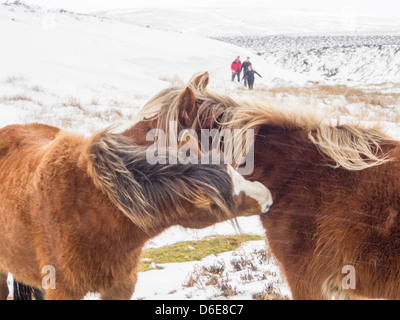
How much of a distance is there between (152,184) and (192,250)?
2.83 meters

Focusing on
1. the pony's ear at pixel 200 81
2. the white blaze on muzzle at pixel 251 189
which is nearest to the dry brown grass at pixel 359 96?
the pony's ear at pixel 200 81

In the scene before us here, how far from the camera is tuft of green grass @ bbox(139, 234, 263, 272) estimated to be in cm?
421

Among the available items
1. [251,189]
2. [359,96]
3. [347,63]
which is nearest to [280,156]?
[251,189]

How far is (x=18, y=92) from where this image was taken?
1153 cm

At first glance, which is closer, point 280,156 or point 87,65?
point 280,156

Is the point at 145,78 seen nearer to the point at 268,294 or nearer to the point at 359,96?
the point at 359,96

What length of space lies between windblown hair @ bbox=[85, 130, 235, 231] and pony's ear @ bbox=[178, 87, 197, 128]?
0.48 meters

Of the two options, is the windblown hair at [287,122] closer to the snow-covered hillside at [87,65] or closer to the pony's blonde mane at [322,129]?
the pony's blonde mane at [322,129]

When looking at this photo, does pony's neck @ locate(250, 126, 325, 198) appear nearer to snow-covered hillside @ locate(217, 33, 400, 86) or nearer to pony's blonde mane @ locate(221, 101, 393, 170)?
pony's blonde mane @ locate(221, 101, 393, 170)

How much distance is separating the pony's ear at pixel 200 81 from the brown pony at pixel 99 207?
785 mm

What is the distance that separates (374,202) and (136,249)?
137cm

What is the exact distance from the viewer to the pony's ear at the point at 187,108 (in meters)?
2.26

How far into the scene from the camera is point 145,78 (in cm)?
1797

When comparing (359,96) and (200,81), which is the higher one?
(200,81)
